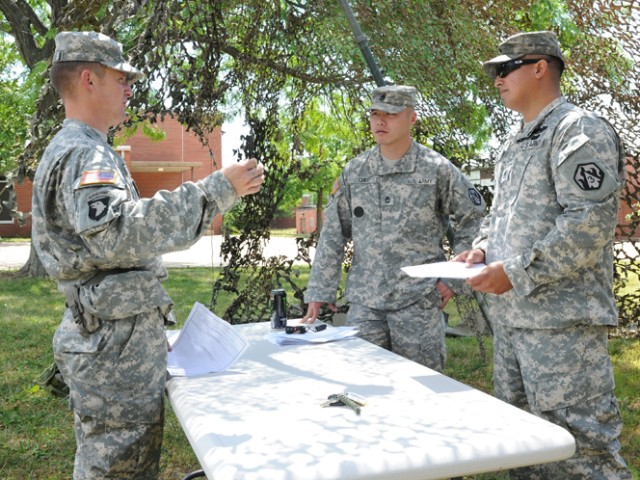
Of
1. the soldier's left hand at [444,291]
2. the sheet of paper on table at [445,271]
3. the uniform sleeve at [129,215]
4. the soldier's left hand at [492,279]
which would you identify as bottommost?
the soldier's left hand at [444,291]

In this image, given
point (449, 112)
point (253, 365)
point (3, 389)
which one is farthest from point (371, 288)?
point (3, 389)

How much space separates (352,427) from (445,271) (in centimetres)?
91

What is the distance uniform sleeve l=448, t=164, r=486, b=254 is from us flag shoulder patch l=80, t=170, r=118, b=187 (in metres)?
1.86

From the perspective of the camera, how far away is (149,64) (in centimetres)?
397

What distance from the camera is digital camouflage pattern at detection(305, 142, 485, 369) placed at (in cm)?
326

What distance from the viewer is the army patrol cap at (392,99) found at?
3.26 meters

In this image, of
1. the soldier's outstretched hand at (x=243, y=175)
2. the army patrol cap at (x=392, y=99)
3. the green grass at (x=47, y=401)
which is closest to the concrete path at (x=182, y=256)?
the green grass at (x=47, y=401)

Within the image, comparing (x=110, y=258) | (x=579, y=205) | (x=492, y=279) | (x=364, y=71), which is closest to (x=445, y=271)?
(x=492, y=279)

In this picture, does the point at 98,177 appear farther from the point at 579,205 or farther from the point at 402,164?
the point at 402,164

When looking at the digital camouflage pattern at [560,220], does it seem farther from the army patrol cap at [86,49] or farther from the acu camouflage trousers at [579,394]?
the army patrol cap at [86,49]

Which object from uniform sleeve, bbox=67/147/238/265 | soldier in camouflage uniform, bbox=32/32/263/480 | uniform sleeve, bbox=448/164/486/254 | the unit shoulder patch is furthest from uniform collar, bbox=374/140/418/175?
uniform sleeve, bbox=67/147/238/265

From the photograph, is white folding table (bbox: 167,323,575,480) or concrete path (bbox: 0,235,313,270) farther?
concrete path (bbox: 0,235,313,270)

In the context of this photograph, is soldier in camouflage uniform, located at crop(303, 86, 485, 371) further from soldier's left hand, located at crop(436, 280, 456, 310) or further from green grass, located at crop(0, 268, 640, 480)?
green grass, located at crop(0, 268, 640, 480)

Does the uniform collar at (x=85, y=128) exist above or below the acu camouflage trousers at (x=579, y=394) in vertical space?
above
